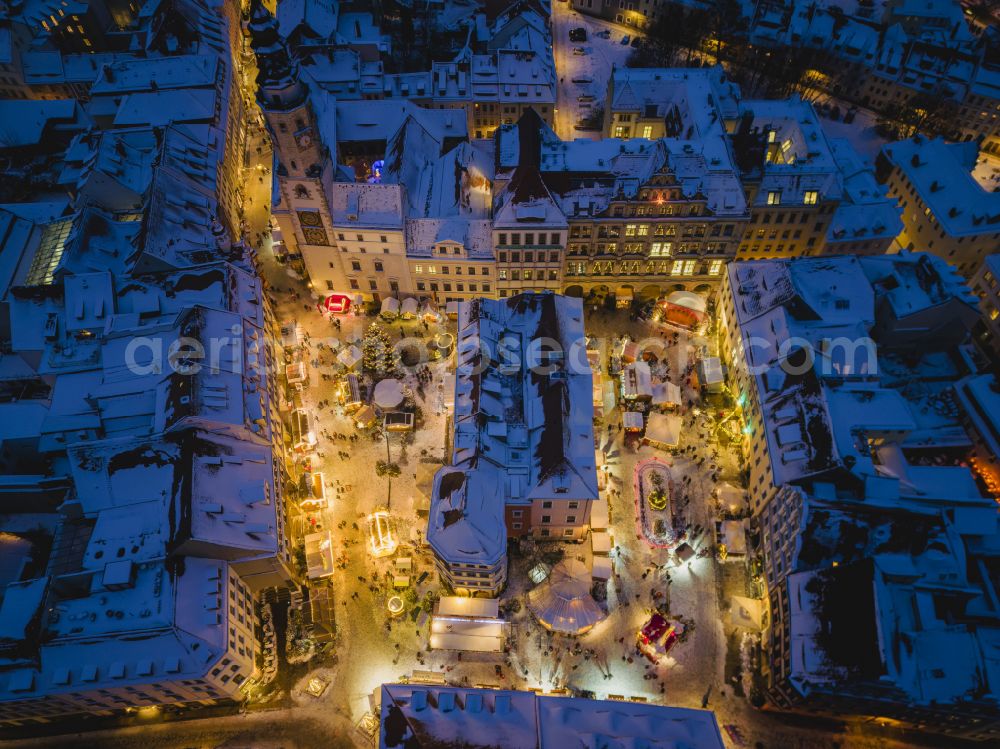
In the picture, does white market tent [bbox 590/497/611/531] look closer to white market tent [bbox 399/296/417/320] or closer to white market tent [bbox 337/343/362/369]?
white market tent [bbox 337/343/362/369]

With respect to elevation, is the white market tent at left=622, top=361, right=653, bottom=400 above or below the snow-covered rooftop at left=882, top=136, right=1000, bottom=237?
below

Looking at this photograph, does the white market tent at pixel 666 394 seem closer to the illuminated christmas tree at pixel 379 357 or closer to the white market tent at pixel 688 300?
the white market tent at pixel 688 300

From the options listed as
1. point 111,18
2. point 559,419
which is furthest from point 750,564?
point 111,18

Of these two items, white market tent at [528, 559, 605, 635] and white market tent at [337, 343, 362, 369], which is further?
white market tent at [337, 343, 362, 369]

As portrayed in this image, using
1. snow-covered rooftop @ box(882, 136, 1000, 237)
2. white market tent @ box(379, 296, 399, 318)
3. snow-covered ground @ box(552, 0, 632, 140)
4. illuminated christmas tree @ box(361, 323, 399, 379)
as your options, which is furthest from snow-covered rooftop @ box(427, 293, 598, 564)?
snow-covered rooftop @ box(882, 136, 1000, 237)

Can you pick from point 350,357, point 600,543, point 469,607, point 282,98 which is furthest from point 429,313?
point 469,607

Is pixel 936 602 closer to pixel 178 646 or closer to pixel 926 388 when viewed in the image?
pixel 926 388

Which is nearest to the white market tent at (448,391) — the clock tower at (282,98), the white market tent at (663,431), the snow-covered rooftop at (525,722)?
the white market tent at (663,431)
